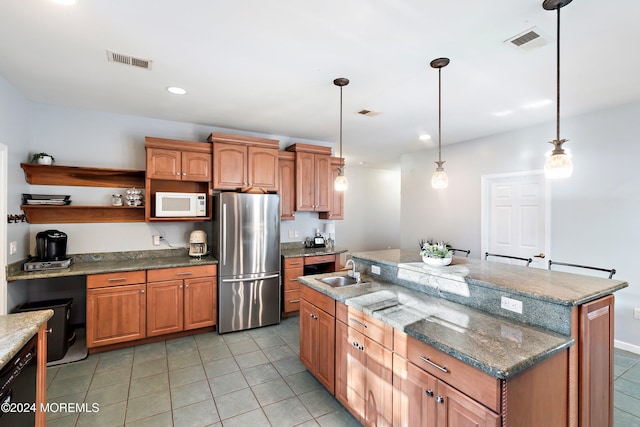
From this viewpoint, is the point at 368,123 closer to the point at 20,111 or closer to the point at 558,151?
the point at 558,151

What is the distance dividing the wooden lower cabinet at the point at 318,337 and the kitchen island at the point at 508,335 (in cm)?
9

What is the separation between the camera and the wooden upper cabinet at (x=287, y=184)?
14.6 ft

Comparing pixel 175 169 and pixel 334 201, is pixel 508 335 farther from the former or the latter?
pixel 175 169

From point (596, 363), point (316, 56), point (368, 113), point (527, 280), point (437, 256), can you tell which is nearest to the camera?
point (596, 363)

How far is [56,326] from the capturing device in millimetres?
2982

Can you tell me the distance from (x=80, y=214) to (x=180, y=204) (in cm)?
110

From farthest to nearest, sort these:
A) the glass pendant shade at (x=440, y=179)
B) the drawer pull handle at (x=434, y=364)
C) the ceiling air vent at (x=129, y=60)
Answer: the glass pendant shade at (x=440, y=179)
the ceiling air vent at (x=129, y=60)
the drawer pull handle at (x=434, y=364)

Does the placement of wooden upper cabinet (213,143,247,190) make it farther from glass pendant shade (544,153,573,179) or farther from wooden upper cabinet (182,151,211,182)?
glass pendant shade (544,153,573,179)

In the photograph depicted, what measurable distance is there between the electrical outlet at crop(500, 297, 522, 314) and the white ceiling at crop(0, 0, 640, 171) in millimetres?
1725

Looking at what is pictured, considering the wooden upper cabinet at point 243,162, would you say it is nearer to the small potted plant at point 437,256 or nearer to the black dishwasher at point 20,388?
the small potted plant at point 437,256

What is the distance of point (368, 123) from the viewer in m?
4.09

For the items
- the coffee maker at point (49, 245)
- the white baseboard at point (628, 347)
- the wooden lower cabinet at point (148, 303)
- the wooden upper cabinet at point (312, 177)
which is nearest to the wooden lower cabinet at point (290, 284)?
the wooden upper cabinet at point (312, 177)

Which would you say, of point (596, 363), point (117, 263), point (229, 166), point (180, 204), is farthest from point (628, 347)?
point (117, 263)

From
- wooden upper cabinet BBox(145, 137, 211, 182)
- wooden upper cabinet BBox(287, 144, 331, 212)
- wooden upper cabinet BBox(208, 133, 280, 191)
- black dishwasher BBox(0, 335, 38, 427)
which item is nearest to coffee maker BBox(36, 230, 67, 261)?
wooden upper cabinet BBox(145, 137, 211, 182)
